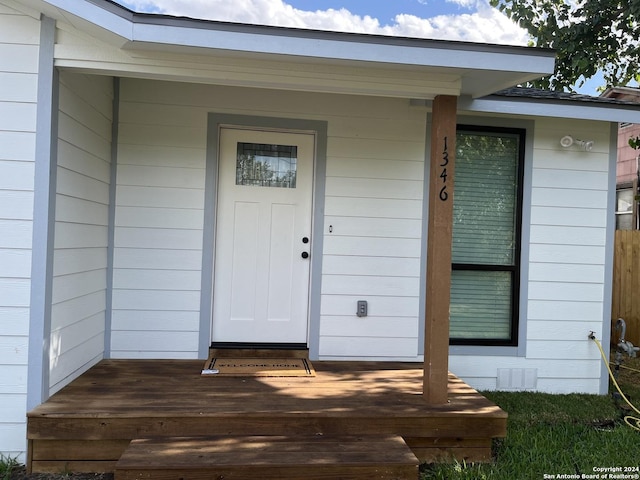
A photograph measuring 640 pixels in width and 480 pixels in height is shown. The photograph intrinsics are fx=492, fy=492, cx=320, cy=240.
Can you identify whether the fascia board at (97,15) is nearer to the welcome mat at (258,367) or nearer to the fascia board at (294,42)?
the fascia board at (294,42)

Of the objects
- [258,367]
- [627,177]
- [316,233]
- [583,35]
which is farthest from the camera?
[627,177]

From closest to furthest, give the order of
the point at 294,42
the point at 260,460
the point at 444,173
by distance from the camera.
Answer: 1. the point at 260,460
2. the point at 294,42
3. the point at 444,173

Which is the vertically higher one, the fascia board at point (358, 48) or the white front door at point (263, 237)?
the fascia board at point (358, 48)

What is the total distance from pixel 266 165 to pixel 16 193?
1756 millimetres

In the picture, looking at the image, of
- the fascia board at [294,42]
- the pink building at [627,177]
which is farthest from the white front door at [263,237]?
the pink building at [627,177]

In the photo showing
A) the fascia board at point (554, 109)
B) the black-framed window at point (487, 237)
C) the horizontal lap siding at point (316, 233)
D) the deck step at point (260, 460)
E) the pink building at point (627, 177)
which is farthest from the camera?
the pink building at point (627, 177)

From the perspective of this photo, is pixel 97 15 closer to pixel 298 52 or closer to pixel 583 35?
pixel 298 52

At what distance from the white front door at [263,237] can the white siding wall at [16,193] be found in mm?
1402

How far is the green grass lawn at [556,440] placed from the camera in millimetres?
2678

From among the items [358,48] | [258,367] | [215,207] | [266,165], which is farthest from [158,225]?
[358,48]

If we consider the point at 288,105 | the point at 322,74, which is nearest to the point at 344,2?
the point at 288,105

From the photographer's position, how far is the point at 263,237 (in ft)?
12.7

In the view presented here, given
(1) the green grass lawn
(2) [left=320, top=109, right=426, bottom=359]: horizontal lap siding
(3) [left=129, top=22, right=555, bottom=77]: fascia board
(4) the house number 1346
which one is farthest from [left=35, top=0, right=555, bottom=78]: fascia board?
(1) the green grass lawn

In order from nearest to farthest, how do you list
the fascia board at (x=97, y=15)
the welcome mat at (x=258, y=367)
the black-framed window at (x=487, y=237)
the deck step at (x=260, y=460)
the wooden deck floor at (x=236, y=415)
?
the deck step at (x=260, y=460)
the fascia board at (x=97, y=15)
the wooden deck floor at (x=236, y=415)
the welcome mat at (x=258, y=367)
the black-framed window at (x=487, y=237)
